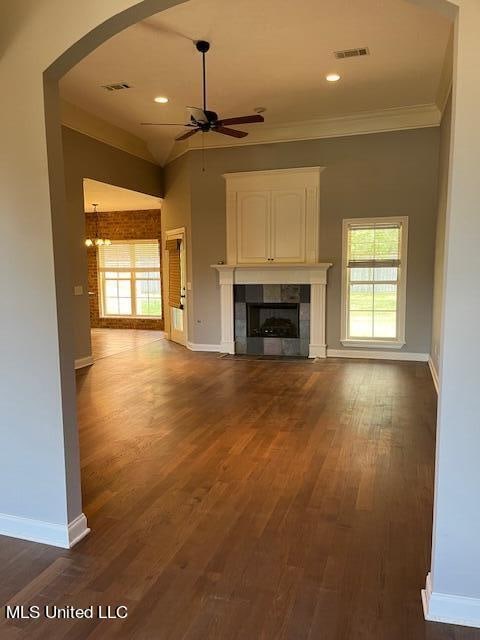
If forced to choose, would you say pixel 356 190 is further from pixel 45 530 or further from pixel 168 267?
pixel 45 530

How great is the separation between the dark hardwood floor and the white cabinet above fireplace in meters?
3.02

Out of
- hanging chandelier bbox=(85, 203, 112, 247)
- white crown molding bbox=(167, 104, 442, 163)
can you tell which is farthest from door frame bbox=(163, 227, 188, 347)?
hanging chandelier bbox=(85, 203, 112, 247)

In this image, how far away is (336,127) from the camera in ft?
22.1

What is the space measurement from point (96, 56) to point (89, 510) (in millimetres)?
4351

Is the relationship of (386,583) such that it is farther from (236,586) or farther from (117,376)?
(117,376)

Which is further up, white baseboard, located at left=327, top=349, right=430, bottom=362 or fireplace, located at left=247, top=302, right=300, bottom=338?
fireplace, located at left=247, top=302, right=300, bottom=338

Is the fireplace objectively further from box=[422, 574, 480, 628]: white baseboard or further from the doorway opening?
box=[422, 574, 480, 628]: white baseboard

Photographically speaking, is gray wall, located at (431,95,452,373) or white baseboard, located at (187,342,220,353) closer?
gray wall, located at (431,95,452,373)

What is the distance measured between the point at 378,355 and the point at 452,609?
528cm

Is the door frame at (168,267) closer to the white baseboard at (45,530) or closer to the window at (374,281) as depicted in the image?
the window at (374,281)

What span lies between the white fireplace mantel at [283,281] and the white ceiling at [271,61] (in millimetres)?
2204

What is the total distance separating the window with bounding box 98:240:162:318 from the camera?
1111cm

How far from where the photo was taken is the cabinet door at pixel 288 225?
7020mm

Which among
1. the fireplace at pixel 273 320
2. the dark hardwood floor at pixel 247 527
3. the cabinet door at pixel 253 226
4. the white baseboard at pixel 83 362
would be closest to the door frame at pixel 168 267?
the cabinet door at pixel 253 226
